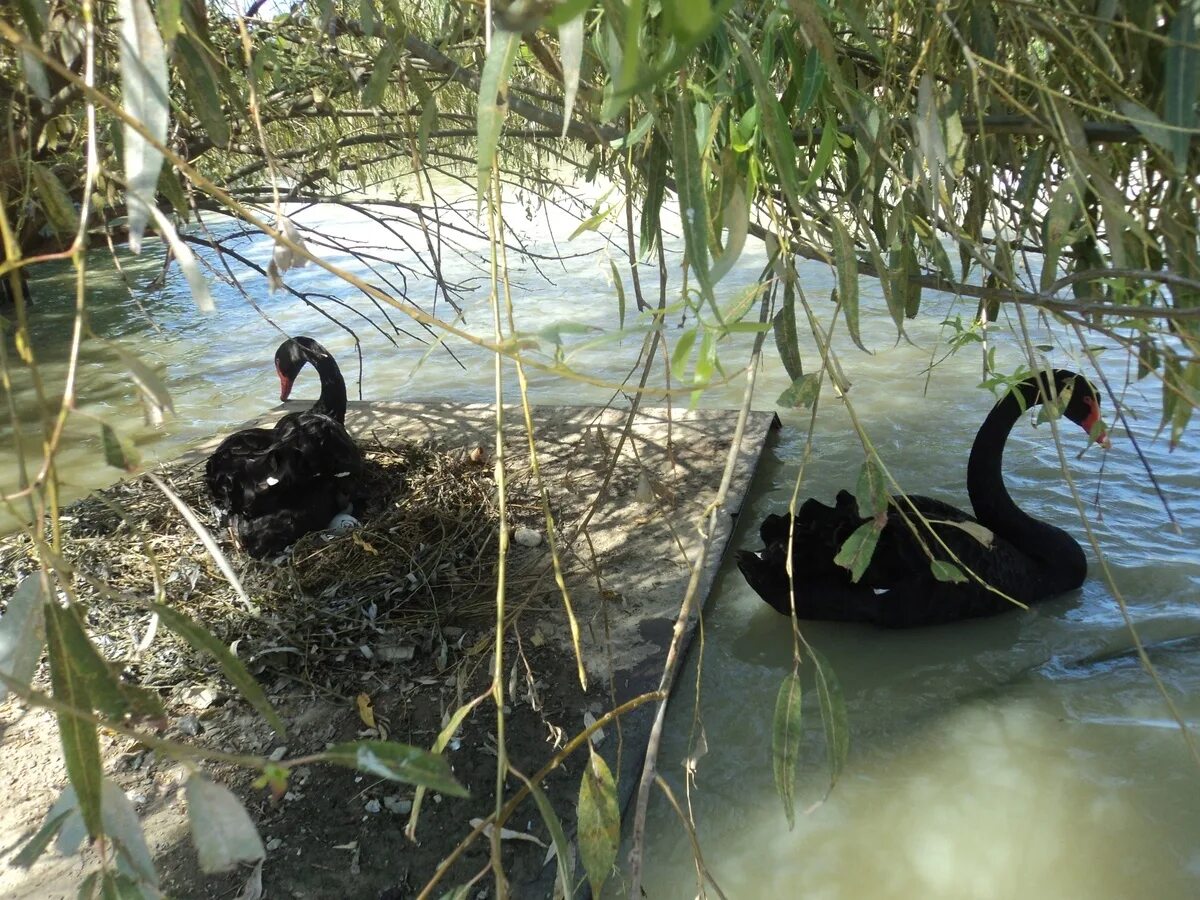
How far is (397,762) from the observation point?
0.61 meters

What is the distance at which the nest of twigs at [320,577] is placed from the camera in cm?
240

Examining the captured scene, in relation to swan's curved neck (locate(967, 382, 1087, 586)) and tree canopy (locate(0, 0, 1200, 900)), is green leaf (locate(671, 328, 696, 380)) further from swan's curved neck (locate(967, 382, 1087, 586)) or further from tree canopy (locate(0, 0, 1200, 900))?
swan's curved neck (locate(967, 382, 1087, 586))

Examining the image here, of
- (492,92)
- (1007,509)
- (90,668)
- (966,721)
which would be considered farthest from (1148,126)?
(1007,509)

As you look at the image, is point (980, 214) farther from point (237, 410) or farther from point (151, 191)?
point (237, 410)

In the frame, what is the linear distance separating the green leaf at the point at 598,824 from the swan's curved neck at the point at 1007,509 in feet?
7.37

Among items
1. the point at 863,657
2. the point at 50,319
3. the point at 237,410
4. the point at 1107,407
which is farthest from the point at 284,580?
the point at 50,319

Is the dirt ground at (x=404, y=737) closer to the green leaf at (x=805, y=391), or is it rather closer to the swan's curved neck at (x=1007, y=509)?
the green leaf at (x=805, y=391)

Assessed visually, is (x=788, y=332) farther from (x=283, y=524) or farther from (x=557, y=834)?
(x=283, y=524)

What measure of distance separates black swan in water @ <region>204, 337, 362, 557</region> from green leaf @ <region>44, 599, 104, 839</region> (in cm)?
231

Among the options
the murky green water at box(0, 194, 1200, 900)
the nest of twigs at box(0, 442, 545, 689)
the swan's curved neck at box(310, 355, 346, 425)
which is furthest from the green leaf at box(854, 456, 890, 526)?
the swan's curved neck at box(310, 355, 346, 425)

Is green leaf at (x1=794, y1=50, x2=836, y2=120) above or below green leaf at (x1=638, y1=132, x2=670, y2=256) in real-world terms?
above

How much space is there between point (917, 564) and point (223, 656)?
2252 millimetres

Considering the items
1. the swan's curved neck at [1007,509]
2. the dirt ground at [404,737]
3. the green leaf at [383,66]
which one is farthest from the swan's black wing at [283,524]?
the swan's curved neck at [1007,509]

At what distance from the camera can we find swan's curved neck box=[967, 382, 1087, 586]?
273 cm
